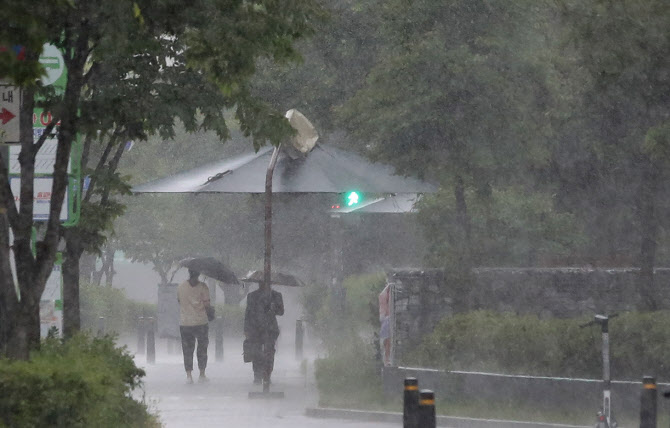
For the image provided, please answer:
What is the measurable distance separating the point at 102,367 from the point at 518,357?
788 cm

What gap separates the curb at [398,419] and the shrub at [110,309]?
18684mm

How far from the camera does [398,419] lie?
50.0 ft

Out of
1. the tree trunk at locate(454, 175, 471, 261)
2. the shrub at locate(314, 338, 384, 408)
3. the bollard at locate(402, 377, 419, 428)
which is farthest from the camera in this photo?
the tree trunk at locate(454, 175, 471, 261)

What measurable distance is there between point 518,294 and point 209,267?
7.23 meters

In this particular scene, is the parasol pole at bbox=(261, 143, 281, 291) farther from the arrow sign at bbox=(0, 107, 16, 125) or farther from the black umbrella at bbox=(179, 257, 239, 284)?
the arrow sign at bbox=(0, 107, 16, 125)

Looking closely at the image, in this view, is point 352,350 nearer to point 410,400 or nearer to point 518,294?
point 518,294

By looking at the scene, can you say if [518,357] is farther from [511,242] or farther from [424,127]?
[511,242]

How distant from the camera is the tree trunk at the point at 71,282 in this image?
1223cm

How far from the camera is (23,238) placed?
887 centimetres

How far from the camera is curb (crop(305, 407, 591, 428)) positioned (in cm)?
1382

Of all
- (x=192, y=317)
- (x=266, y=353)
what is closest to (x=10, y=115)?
(x=266, y=353)

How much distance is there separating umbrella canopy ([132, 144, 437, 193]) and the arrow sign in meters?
7.64

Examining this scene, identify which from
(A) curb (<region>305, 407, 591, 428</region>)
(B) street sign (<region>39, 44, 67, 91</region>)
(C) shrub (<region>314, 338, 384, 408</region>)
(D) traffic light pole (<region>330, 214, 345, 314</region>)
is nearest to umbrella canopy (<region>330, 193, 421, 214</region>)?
(D) traffic light pole (<region>330, 214, 345, 314</region>)

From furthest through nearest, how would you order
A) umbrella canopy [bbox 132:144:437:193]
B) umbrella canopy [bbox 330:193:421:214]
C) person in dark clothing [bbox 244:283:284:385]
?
umbrella canopy [bbox 330:193:421:214] → person in dark clothing [bbox 244:283:284:385] → umbrella canopy [bbox 132:144:437:193]
